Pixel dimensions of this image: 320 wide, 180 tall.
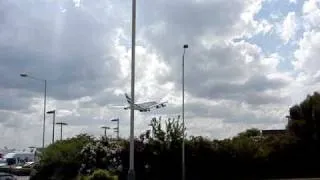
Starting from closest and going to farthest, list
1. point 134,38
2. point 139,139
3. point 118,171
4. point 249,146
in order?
point 134,38
point 118,171
point 139,139
point 249,146

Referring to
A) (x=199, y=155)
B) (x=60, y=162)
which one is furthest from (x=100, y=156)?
(x=199, y=155)

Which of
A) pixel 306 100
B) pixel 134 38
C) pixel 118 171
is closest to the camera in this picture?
pixel 134 38

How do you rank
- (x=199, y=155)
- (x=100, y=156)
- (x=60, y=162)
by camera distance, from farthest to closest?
(x=199, y=155), (x=60, y=162), (x=100, y=156)

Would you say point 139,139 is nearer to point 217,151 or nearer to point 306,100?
point 217,151

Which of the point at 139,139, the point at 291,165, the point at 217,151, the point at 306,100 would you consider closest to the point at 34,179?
the point at 139,139

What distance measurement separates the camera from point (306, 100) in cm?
6862

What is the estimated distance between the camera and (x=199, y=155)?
191ft

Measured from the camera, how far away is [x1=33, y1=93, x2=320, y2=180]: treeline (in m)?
52.1

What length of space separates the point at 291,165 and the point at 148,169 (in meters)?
15.8

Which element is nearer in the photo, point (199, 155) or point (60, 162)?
point (60, 162)

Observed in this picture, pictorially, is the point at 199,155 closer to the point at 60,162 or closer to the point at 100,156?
the point at 100,156

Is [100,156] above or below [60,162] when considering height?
above

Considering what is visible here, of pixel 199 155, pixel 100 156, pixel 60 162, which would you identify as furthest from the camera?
pixel 199 155

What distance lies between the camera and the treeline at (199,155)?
171 ft
